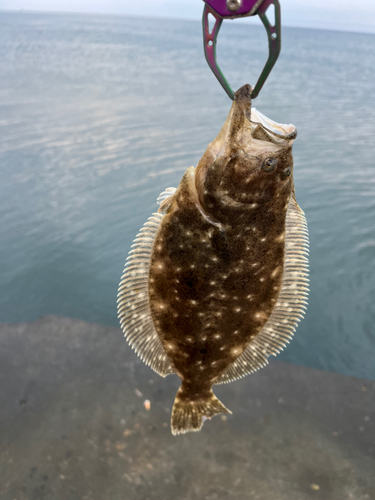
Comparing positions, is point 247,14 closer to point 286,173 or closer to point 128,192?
point 286,173

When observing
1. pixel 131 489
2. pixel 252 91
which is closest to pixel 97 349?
pixel 131 489

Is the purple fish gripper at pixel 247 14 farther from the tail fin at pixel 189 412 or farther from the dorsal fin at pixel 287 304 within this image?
the tail fin at pixel 189 412

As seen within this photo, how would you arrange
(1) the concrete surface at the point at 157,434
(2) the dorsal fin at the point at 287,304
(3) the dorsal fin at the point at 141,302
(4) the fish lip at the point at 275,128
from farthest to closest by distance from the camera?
1. (1) the concrete surface at the point at 157,434
2. (2) the dorsal fin at the point at 287,304
3. (3) the dorsal fin at the point at 141,302
4. (4) the fish lip at the point at 275,128

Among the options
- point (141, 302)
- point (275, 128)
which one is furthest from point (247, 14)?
point (141, 302)

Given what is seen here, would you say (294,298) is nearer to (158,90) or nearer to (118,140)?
(118,140)

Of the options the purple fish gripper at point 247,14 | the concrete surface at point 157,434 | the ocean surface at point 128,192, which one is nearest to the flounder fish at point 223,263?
the purple fish gripper at point 247,14

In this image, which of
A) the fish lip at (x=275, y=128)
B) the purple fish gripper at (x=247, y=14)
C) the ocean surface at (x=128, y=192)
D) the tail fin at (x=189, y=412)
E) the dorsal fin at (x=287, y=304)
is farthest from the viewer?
the ocean surface at (x=128, y=192)

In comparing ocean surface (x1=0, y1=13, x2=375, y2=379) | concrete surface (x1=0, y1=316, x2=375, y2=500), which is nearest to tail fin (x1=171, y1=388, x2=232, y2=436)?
concrete surface (x1=0, y1=316, x2=375, y2=500)
